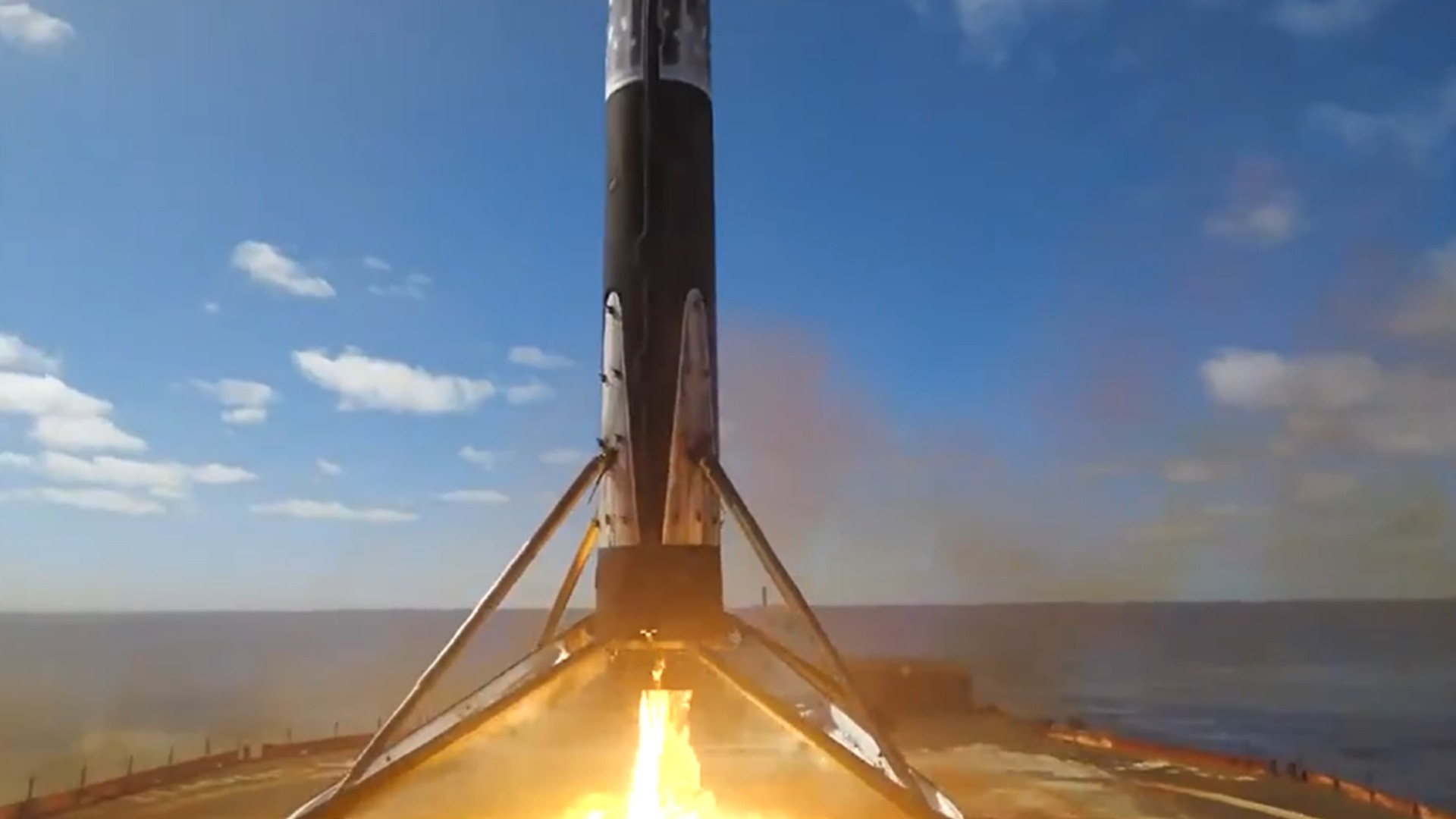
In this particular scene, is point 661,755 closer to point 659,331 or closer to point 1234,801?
point 659,331

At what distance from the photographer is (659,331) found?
47.4ft

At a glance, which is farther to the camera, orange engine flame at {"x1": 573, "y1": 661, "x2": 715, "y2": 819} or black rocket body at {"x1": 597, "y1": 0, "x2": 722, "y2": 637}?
orange engine flame at {"x1": 573, "y1": 661, "x2": 715, "y2": 819}

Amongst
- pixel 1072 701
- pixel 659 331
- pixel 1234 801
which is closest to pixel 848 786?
pixel 1234 801

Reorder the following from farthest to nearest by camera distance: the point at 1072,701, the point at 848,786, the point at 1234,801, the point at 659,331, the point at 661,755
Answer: the point at 1072,701 < the point at 1234,801 < the point at 848,786 < the point at 661,755 < the point at 659,331

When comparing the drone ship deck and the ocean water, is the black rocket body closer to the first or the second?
the drone ship deck

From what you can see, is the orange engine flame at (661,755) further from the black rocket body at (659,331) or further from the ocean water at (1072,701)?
the ocean water at (1072,701)

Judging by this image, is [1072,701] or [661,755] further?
[1072,701]

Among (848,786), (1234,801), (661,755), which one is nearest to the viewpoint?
(661,755)

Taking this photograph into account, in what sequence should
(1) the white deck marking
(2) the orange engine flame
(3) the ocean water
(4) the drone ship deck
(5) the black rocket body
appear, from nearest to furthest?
(5) the black rocket body
(2) the orange engine flame
(4) the drone ship deck
(1) the white deck marking
(3) the ocean water

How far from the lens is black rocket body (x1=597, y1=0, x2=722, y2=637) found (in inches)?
552

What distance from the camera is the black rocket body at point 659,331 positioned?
46.0ft

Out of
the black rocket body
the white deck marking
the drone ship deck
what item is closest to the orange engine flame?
the black rocket body

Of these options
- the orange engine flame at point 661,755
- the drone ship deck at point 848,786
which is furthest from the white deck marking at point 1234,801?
the orange engine flame at point 661,755

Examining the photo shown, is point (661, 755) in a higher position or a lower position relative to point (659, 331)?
lower
